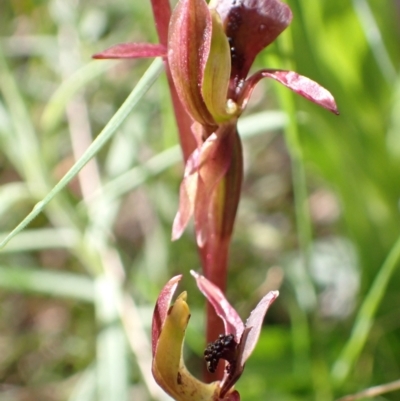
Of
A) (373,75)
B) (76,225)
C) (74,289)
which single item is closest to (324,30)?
(373,75)

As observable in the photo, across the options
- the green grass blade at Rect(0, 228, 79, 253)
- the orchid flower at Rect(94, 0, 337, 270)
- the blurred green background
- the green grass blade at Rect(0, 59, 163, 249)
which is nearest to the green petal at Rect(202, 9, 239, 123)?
the orchid flower at Rect(94, 0, 337, 270)

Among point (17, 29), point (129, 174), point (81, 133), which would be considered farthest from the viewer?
point (17, 29)

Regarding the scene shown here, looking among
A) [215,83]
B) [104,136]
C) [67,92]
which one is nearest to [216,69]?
[215,83]

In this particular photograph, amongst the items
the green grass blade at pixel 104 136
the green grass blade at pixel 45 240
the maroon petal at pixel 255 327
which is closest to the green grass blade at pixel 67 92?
the green grass blade at pixel 45 240

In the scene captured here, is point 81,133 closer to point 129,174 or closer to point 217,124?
point 129,174

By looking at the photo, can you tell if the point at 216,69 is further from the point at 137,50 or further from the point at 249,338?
the point at 249,338

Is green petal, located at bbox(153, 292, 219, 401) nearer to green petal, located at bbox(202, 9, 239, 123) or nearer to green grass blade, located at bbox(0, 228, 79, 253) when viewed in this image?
green petal, located at bbox(202, 9, 239, 123)

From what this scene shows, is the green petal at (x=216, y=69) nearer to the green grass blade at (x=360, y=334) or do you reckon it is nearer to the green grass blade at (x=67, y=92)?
the green grass blade at (x=360, y=334)
